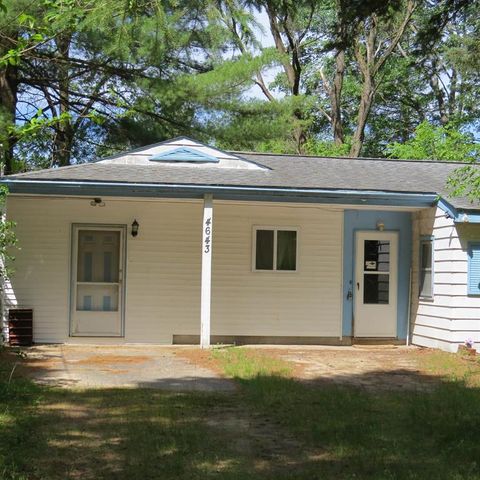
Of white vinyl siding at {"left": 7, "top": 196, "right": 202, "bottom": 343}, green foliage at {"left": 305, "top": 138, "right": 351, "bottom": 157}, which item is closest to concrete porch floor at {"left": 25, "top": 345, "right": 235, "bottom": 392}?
white vinyl siding at {"left": 7, "top": 196, "right": 202, "bottom": 343}

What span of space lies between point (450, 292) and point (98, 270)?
6324mm

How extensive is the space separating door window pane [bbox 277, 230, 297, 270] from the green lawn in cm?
461

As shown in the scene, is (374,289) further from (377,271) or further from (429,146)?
(429,146)

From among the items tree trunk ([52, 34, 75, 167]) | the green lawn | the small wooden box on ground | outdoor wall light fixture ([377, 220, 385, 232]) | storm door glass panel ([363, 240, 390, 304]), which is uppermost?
tree trunk ([52, 34, 75, 167])

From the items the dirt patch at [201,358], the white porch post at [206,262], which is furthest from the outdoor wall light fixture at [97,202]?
the dirt patch at [201,358]

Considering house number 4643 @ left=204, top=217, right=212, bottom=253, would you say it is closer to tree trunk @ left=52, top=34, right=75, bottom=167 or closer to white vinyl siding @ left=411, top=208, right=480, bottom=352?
tree trunk @ left=52, top=34, right=75, bottom=167

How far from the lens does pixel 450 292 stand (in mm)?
11773

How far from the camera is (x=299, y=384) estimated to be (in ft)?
28.4

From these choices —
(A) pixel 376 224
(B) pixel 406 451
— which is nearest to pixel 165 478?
(B) pixel 406 451

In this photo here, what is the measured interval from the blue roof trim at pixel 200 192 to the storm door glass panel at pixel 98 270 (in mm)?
1327

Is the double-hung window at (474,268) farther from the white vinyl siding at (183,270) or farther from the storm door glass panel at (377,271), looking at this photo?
the white vinyl siding at (183,270)

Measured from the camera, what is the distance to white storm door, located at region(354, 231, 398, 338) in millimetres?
13320

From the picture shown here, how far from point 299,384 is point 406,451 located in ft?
Result: 10.2

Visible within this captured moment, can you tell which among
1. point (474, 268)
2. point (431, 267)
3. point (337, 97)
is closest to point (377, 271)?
point (431, 267)
